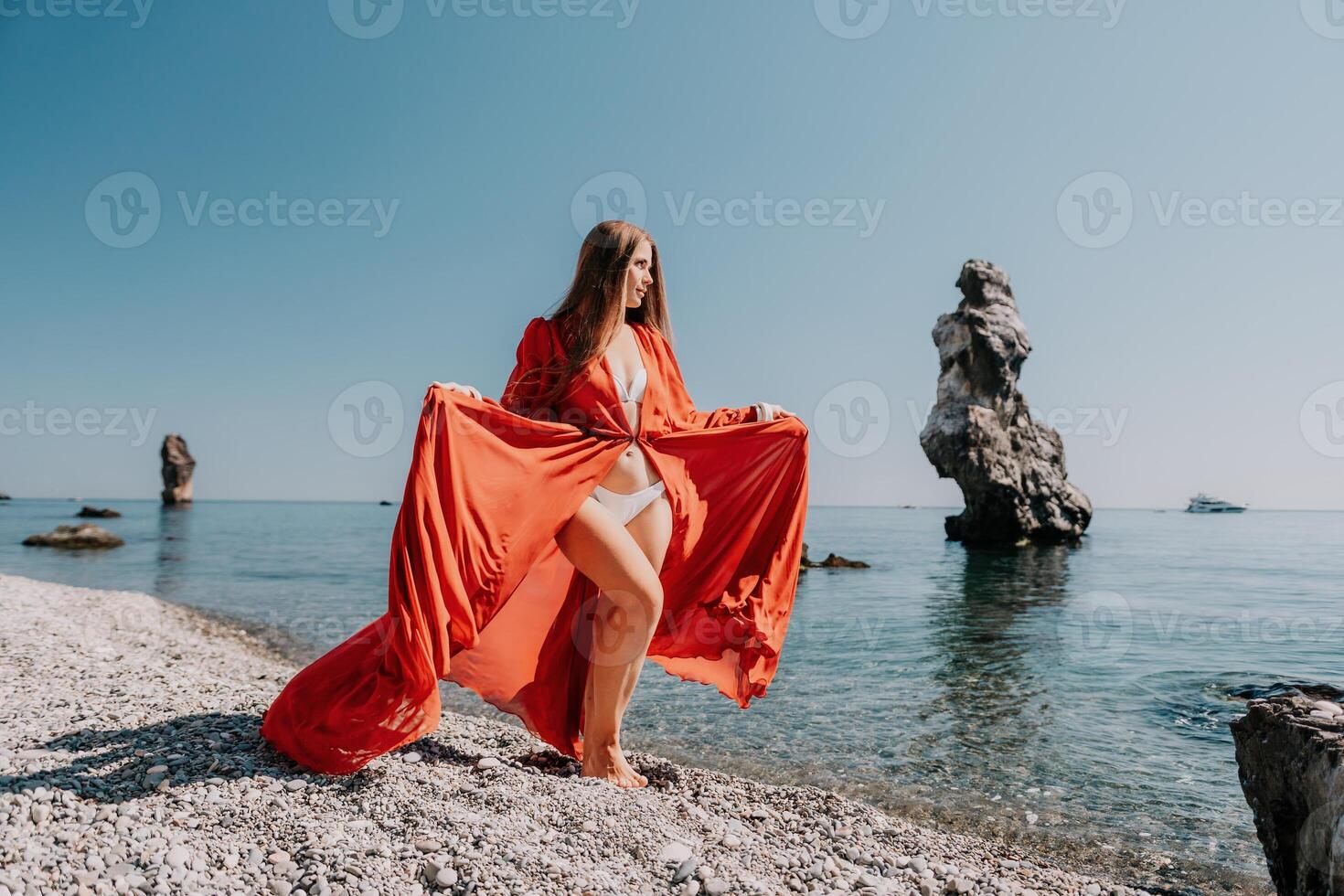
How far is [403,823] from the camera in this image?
3086 mm

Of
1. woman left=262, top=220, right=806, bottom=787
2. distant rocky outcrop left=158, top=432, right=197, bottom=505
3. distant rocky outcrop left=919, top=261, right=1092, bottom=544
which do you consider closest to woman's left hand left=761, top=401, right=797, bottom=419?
woman left=262, top=220, right=806, bottom=787

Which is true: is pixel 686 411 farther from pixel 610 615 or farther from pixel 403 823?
pixel 403 823

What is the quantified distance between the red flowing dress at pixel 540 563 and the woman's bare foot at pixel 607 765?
0.42 m

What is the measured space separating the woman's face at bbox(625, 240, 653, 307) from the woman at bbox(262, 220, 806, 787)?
1 centimetres

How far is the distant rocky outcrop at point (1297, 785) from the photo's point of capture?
2.90 metres

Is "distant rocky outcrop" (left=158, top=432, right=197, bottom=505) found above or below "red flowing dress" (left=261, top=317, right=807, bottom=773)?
below

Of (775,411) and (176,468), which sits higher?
(775,411)

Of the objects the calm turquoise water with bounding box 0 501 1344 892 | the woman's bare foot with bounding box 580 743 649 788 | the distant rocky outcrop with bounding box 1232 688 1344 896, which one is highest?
the distant rocky outcrop with bounding box 1232 688 1344 896

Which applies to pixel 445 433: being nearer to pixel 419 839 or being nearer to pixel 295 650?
pixel 419 839

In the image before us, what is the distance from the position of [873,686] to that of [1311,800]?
5162mm

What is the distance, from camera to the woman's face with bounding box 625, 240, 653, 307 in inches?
165

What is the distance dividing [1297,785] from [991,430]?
95.2ft

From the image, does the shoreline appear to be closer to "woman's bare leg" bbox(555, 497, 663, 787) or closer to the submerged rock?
"woman's bare leg" bbox(555, 497, 663, 787)

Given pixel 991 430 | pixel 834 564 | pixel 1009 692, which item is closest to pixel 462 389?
pixel 1009 692
